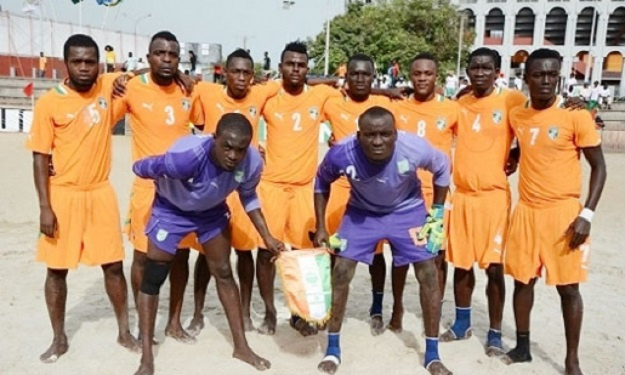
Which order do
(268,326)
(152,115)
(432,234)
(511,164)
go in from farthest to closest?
(268,326) < (511,164) < (152,115) < (432,234)

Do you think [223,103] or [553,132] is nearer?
[553,132]

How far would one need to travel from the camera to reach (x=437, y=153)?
4.74 meters

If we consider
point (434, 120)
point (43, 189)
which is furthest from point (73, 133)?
point (434, 120)

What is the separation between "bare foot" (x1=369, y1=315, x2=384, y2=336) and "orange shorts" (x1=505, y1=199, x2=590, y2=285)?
1.45m

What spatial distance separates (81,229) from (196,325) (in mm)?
1495

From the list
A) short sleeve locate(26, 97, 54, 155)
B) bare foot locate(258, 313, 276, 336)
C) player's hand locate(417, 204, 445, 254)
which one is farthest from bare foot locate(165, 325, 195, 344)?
player's hand locate(417, 204, 445, 254)

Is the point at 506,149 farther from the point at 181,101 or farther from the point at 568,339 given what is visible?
the point at 181,101

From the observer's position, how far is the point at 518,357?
5.16 metres

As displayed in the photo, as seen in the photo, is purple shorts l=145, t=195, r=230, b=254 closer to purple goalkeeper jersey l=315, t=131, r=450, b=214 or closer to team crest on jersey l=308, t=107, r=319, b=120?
purple goalkeeper jersey l=315, t=131, r=450, b=214

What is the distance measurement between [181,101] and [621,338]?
465 cm

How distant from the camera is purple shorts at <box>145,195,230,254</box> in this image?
15.4ft

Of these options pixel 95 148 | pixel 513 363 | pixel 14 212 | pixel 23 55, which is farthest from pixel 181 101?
pixel 23 55

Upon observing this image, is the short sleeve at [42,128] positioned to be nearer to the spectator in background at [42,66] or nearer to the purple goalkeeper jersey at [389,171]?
the purple goalkeeper jersey at [389,171]

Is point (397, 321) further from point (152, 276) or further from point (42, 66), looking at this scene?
point (42, 66)
